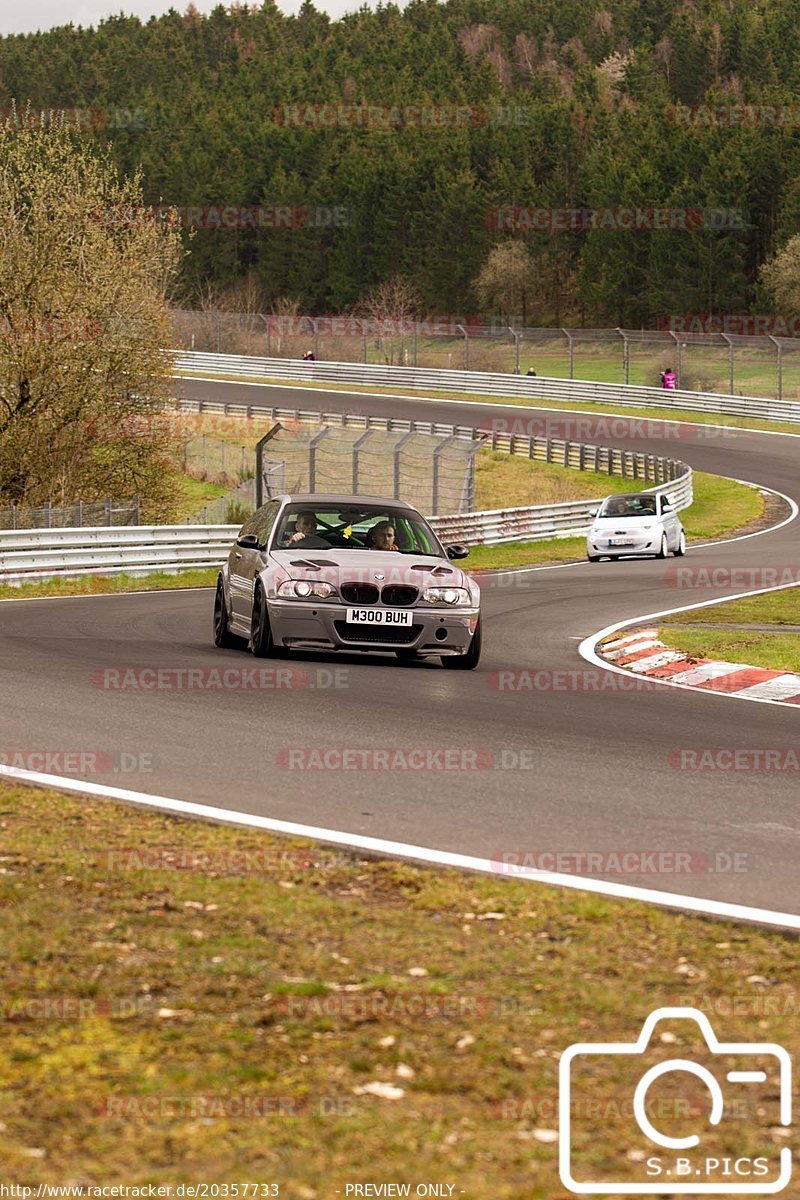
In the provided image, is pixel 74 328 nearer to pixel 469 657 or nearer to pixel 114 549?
pixel 114 549

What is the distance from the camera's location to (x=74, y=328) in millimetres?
32656

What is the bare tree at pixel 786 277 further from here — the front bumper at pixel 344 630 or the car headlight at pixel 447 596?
the front bumper at pixel 344 630

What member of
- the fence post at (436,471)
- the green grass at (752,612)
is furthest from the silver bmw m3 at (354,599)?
the fence post at (436,471)

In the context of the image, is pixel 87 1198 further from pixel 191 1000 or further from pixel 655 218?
pixel 655 218

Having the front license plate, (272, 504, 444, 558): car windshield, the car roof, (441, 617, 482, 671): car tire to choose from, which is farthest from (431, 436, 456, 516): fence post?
the front license plate

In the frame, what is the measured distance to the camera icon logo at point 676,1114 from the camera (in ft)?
11.9

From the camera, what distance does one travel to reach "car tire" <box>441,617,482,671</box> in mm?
14336

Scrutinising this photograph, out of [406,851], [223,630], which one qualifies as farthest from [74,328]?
[406,851]

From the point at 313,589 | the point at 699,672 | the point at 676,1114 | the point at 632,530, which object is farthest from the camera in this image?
the point at 632,530

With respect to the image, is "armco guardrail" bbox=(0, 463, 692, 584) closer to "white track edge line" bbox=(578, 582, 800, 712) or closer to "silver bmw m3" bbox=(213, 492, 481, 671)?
"white track edge line" bbox=(578, 582, 800, 712)

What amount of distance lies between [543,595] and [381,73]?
459ft

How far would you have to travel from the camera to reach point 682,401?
66.9 metres

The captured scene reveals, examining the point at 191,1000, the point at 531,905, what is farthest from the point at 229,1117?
the point at 531,905

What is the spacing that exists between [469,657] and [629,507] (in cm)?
2003
